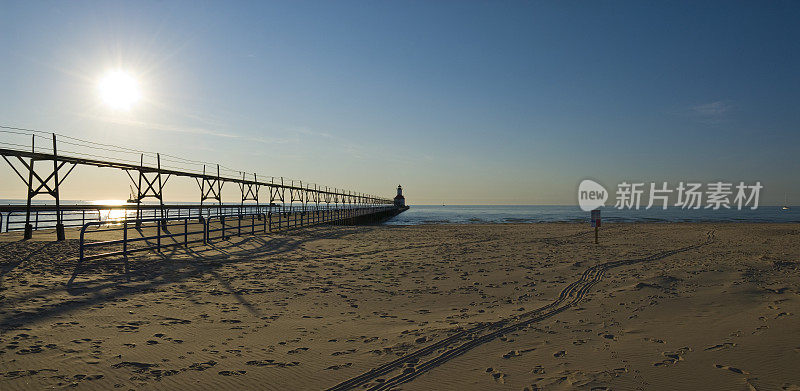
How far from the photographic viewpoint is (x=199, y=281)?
27.3 feet

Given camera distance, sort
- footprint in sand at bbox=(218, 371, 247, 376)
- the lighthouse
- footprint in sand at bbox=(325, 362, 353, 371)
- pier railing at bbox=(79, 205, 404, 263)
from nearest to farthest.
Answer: footprint in sand at bbox=(218, 371, 247, 376) → footprint in sand at bbox=(325, 362, 353, 371) → pier railing at bbox=(79, 205, 404, 263) → the lighthouse

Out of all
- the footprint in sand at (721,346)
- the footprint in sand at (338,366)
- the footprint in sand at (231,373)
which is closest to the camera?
the footprint in sand at (231,373)

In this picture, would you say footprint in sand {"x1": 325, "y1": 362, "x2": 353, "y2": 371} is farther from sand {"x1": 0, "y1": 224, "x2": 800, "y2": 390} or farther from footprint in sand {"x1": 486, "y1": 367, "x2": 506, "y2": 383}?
footprint in sand {"x1": 486, "y1": 367, "x2": 506, "y2": 383}

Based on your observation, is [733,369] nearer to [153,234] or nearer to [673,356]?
[673,356]

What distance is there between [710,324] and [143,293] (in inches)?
366

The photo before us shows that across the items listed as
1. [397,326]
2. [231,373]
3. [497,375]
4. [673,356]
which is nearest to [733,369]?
[673,356]

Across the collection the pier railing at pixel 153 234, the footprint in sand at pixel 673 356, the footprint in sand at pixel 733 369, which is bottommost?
the footprint in sand at pixel 673 356

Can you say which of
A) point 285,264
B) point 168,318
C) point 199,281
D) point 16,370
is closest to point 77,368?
Result: point 16,370

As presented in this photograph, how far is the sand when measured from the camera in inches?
152

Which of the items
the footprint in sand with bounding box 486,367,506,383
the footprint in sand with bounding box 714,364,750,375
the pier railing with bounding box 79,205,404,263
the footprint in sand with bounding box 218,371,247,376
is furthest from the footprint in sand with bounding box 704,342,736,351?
the pier railing with bounding box 79,205,404,263

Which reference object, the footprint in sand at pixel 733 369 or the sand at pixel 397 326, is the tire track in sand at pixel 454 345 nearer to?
the sand at pixel 397 326

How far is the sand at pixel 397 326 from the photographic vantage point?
385 centimetres

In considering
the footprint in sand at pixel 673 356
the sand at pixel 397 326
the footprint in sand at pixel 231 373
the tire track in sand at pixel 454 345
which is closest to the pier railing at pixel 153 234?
the sand at pixel 397 326

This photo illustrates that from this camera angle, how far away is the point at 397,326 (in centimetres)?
554
